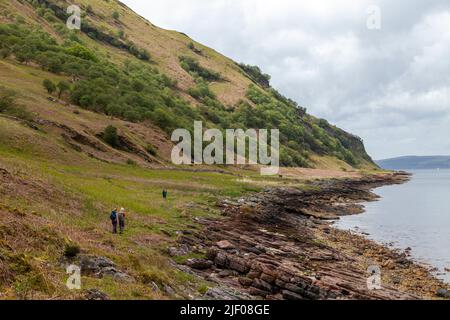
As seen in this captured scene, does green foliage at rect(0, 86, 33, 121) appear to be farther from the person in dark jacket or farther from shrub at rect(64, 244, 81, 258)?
shrub at rect(64, 244, 81, 258)

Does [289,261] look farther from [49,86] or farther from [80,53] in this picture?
[80,53]

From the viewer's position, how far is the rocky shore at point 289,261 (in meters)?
25.0

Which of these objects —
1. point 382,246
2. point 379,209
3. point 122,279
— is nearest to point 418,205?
point 379,209

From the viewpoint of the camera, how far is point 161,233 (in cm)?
3238

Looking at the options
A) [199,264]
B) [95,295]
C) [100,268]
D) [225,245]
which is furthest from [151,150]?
[95,295]

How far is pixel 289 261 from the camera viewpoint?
3120 centimetres

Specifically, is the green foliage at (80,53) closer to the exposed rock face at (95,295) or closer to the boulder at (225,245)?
the boulder at (225,245)

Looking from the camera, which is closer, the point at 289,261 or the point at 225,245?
the point at 289,261

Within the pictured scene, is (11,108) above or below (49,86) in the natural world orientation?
below

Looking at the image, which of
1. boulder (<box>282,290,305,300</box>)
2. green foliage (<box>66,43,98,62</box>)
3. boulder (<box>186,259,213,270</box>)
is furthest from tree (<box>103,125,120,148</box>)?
green foliage (<box>66,43,98,62</box>)

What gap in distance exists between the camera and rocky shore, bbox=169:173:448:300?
2503cm
